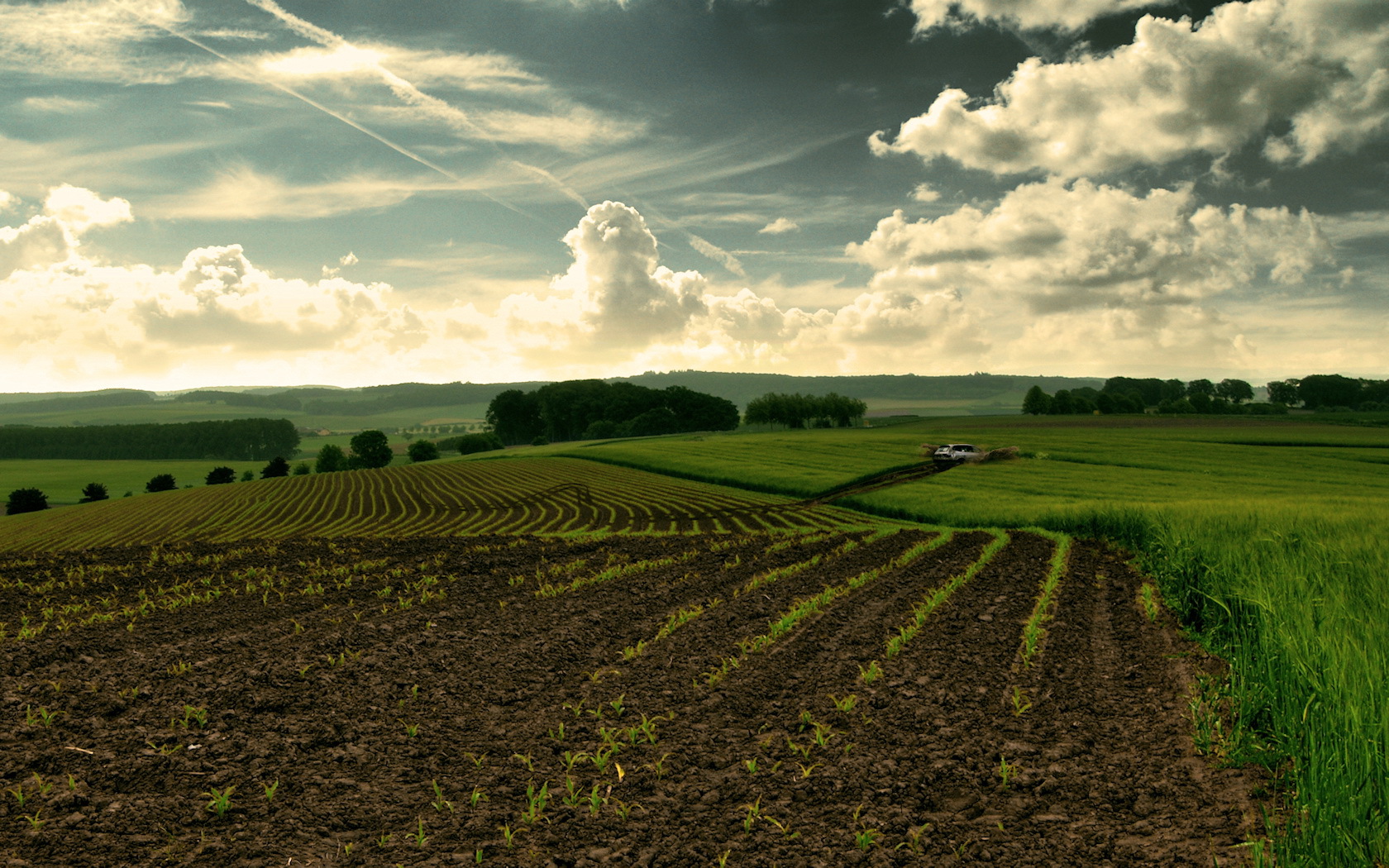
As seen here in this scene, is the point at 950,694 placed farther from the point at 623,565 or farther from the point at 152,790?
the point at 623,565

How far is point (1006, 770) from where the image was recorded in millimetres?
7676

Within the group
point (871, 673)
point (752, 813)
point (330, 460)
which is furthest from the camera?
point (330, 460)

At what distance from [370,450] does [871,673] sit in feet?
463

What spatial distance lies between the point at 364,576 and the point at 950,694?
17.0 meters

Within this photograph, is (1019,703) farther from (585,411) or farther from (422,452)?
(585,411)

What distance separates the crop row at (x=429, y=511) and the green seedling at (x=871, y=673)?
65.1ft

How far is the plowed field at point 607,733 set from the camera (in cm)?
669

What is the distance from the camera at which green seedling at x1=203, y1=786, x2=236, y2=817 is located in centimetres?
729

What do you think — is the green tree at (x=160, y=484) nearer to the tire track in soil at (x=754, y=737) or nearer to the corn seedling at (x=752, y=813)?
the tire track in soil at (x=754, y=737)

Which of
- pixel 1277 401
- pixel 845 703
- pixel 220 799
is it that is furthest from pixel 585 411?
pixel 1277 401

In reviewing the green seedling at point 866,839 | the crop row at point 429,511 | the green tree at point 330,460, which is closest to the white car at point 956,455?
the crop row at point 429,511

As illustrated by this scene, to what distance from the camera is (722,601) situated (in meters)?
16.1

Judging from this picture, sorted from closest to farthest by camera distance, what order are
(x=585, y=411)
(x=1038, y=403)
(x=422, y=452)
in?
1. (x=422, y=452)
2. (x=1038, y=403)
3. (x=585, y=411)

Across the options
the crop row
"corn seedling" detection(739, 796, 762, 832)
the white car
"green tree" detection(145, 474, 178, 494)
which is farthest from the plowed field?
"green tree" detection(145, 474, 178, 494)
